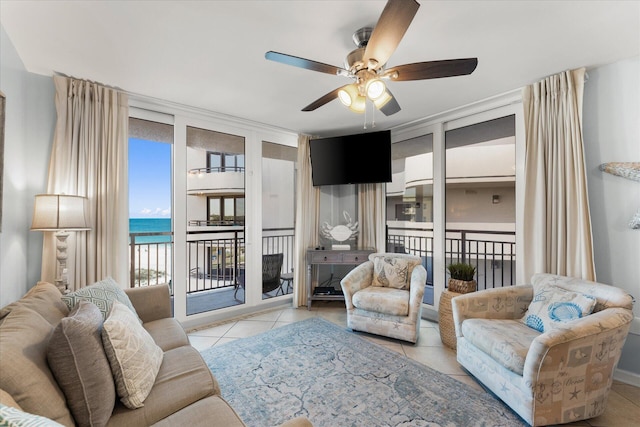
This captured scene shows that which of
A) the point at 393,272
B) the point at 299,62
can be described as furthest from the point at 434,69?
the point at 393,272

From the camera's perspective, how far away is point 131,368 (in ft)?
3.99

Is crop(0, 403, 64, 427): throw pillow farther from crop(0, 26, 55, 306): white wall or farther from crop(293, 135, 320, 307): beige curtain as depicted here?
crop(293, 135, 320, 307): beige curtain

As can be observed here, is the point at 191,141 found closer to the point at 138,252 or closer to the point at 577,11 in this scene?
the point at 138,252

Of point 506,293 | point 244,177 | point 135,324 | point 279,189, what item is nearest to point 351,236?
point 279,189

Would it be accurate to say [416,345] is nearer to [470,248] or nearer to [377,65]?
[470,248]

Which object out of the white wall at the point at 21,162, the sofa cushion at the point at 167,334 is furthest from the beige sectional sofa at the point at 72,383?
the white wall at the point at 21,162

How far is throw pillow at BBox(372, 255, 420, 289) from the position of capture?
3229 mm

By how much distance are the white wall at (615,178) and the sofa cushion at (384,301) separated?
159 cm

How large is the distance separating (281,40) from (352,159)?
2061mm

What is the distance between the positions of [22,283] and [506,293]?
3862mm

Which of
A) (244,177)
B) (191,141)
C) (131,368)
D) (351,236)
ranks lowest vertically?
(131,368)

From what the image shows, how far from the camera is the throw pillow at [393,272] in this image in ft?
10.6

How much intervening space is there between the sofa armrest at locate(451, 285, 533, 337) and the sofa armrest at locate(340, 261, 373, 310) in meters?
1.10

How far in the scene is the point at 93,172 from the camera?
249 centimetres
